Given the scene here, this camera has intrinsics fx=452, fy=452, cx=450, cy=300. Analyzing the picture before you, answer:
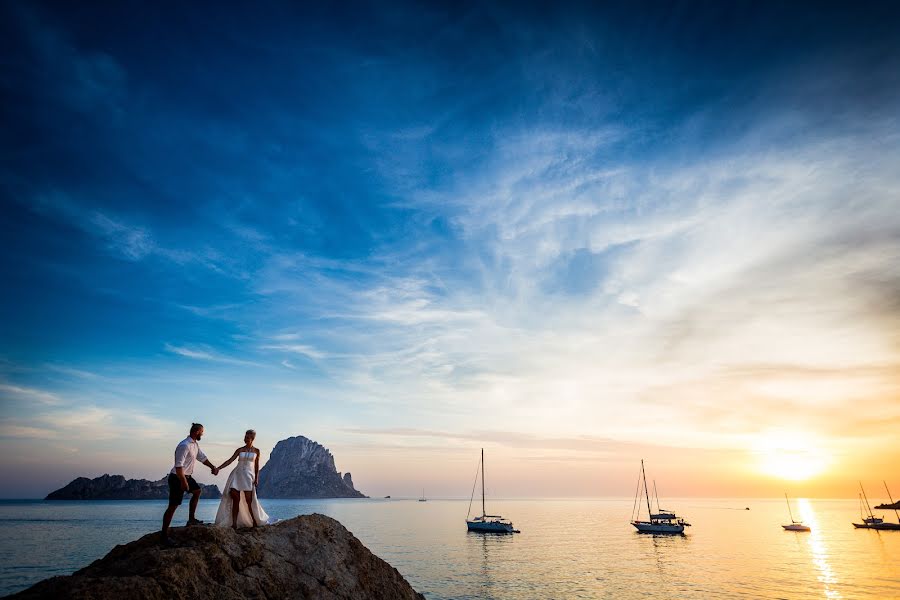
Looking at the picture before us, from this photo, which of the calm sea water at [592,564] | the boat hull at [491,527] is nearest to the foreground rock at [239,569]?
the calm sea water at [592,564]

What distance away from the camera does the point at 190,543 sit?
980 cm

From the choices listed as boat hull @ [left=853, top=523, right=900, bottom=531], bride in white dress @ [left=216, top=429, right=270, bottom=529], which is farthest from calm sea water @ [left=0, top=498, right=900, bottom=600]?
boat hull @ [left=853, top=523, right=900, bottom=531]

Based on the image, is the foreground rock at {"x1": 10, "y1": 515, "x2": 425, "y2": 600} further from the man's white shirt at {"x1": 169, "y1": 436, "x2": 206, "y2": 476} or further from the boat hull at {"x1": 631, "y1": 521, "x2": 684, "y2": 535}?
the boat hull at {"x1": 631, "y1": 521, "x2": 684, "y2": 535}

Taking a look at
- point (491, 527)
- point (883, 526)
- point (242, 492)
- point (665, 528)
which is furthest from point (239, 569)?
point (883, 526)

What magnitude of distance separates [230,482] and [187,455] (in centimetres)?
138

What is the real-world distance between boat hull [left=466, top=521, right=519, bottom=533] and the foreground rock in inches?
3544

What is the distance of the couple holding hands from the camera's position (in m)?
10.8

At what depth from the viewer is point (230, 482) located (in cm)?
1167

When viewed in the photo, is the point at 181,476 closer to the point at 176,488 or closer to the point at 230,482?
the point at 176,488

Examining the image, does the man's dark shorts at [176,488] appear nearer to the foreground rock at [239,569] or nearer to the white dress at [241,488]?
the foreground rock at [239,569]

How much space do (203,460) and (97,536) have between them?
93.7 m

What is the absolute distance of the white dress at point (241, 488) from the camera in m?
11.7

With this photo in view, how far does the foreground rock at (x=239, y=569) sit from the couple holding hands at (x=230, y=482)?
757 millimetres

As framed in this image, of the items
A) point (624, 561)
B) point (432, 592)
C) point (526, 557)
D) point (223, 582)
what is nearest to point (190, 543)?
point (223, 582)
